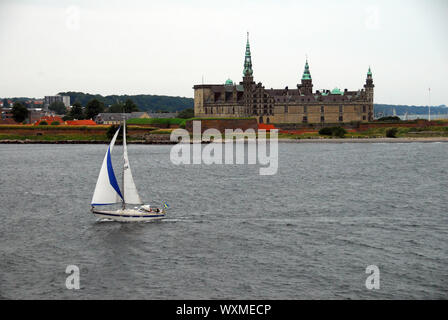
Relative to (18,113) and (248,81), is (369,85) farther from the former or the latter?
(18,113)

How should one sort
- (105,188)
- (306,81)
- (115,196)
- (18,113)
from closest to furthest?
(105,188) → (115,196) → (18,113) → (306,81)

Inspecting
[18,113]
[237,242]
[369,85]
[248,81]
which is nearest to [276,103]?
[248,81]

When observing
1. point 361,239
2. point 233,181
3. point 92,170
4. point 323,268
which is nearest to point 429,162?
point 233,181

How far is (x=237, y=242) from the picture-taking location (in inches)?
1097

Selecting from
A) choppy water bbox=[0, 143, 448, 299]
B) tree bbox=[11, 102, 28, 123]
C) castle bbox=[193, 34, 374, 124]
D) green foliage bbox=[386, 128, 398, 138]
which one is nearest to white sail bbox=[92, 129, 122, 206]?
choppy water bbox=[0, 143, 448, 299]

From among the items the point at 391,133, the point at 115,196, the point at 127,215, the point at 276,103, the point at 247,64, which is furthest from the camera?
the point at 247,64

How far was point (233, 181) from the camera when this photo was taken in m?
53.4

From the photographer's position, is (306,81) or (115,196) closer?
(115,196)

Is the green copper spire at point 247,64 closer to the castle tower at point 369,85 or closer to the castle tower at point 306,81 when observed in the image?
the castle tower at point 306,81

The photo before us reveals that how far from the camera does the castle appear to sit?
136250mm

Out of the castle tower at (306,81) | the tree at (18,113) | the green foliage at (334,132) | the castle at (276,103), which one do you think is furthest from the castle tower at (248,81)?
the tree at (18,113)

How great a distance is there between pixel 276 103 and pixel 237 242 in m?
111
